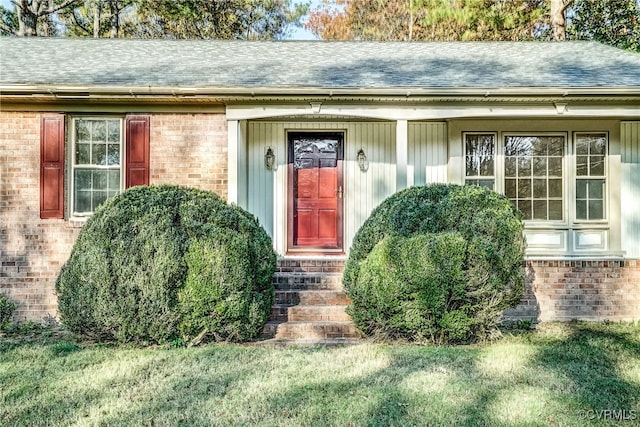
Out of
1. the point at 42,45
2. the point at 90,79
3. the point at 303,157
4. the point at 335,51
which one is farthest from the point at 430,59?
the point at 42,45

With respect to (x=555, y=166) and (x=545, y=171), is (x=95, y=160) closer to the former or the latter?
(x=545, y=171)

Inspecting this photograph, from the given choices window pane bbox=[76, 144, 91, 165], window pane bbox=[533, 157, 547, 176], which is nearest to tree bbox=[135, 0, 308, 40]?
window pane bbox=[76, 144, 91, 165]

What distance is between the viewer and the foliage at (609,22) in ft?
46.2

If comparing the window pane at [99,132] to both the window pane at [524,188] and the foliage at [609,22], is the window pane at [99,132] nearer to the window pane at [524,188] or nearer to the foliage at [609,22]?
the window pane at [524,188]

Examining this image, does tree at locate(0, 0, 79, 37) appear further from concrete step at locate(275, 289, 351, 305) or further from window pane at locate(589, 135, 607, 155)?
window pane at locate(589, 135, 607, 155)

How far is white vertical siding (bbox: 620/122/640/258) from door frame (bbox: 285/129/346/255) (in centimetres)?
419

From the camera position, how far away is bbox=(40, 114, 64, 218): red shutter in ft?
20.4

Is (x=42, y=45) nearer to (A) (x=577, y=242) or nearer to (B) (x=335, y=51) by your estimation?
(B) (x=335, y=51)

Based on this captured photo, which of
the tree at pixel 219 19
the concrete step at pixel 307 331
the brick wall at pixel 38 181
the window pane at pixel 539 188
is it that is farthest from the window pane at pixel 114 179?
the tree at pixel 219 19

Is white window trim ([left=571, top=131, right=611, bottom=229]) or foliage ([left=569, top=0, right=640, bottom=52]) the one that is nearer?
white window trim ([left=571, top=131, right=611, bottom=229])

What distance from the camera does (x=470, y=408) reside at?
316cm

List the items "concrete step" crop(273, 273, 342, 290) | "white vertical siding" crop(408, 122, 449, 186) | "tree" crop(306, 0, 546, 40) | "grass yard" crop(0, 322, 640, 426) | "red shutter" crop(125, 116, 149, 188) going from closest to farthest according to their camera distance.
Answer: "grass yard" crop(0, 322, 640, 426), "concrete step" crop(273, 273, 342, 290), "red shutter" crop(125, 116, 149, 188), "white vertical siding" crop(408, 122, 449, 186), "tree" crop(306, 0, 546, 40)

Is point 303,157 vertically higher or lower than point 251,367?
higher

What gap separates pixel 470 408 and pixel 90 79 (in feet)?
20.7
